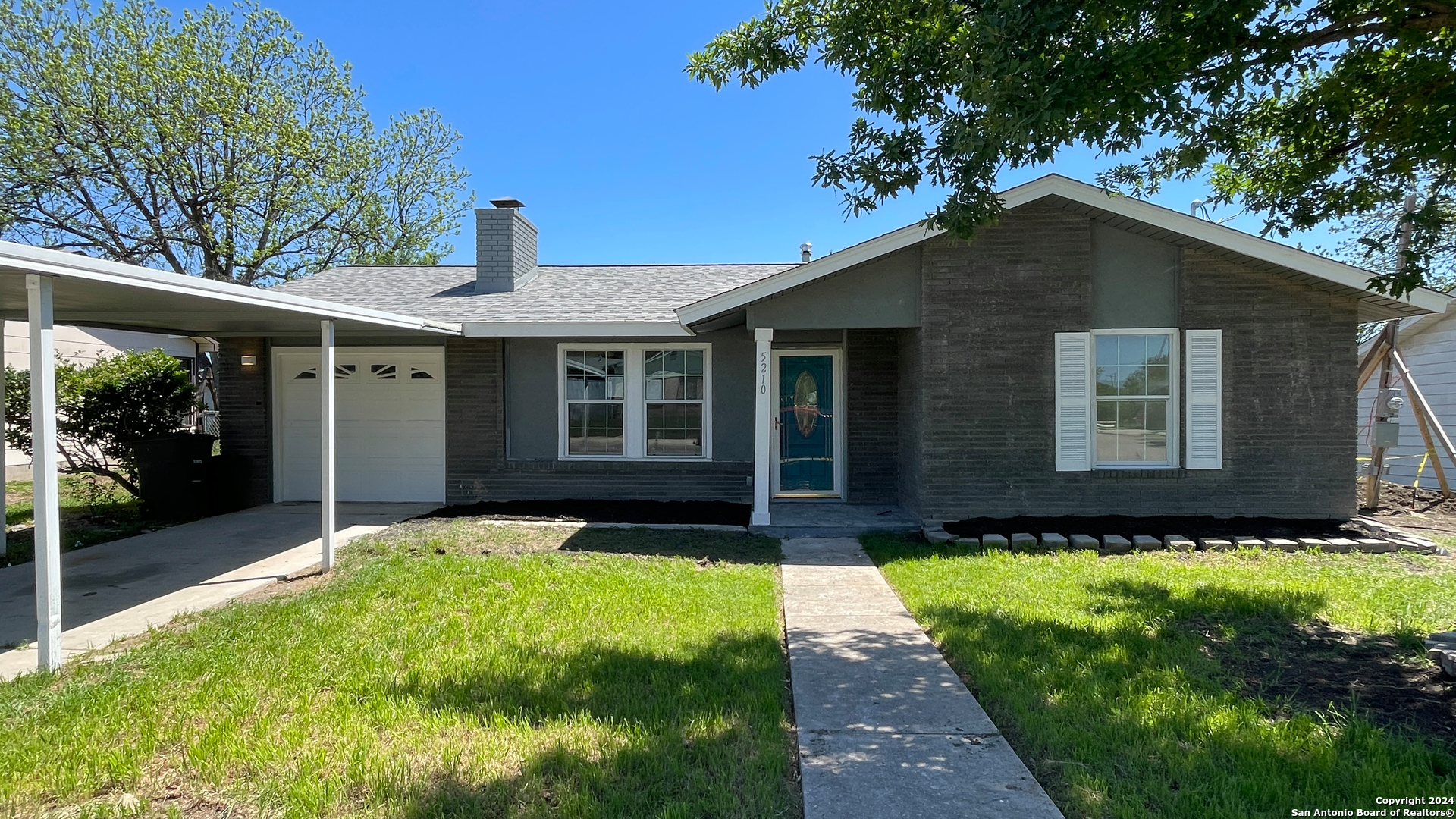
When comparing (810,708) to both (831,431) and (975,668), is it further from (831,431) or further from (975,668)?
(831,431)

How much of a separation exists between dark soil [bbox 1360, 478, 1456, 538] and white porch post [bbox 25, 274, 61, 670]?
13.2 metres

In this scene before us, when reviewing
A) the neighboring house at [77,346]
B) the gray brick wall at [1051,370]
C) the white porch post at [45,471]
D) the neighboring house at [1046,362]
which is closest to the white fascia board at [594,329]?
the neighboring house at [1046,362]

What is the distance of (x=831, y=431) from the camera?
1147cm

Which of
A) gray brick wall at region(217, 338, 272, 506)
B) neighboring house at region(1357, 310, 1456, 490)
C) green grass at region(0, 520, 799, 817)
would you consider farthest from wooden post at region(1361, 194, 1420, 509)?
gray brick wall at region(217, 338, 272, 506)

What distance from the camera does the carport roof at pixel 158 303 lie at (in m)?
4.62

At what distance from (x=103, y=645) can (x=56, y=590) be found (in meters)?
0.74

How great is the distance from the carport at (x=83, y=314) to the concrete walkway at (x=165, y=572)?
16.2 inches

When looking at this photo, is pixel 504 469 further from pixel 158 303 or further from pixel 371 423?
pixel 158 303

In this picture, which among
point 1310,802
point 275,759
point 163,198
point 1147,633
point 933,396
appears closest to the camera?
point 1310,802

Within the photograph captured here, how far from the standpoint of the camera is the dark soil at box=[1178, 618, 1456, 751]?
13.6 ft

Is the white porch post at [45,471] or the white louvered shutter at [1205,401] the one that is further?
the white louvered shutter at [1205,401]

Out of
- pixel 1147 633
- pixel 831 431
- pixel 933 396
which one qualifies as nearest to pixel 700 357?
pixel 831 431

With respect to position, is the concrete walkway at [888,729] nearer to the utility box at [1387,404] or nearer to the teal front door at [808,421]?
the teal front door at [808,421]

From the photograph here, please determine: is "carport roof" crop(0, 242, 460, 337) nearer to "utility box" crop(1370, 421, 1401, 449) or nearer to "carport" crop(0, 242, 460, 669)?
"carport" crop(0, 242, 460, 669)
